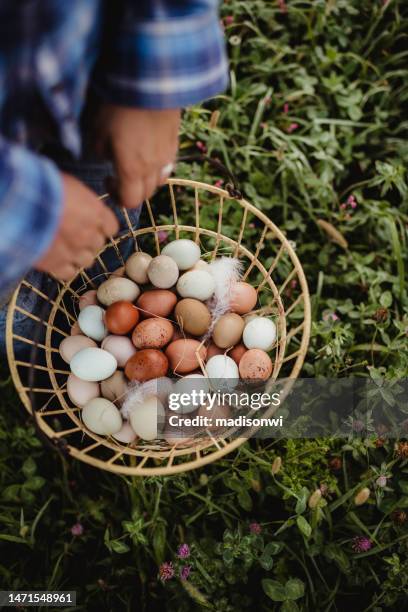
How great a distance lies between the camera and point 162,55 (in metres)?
0.75

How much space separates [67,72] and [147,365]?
63 cm

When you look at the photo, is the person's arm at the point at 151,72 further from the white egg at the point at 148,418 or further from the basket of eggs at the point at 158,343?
the white egg at the point at 148,418

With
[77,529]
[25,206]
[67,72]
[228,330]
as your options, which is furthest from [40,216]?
[77,529]

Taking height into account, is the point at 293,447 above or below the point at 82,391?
below

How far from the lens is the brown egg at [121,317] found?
1190mm

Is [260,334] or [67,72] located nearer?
[67,72]

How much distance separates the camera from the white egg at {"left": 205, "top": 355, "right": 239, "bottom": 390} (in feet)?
3.83

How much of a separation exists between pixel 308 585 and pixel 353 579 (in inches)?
4.3

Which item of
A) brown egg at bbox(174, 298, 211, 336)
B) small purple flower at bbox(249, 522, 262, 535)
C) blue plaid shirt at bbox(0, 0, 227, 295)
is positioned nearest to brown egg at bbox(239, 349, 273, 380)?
brown egg at bbox(174, 298, 211, 336)

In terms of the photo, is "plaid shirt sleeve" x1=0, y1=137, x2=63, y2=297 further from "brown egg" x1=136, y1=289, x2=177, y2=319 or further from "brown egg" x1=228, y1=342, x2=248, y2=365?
"brown egg" x1=228, y1=342, x2=248, y2=365

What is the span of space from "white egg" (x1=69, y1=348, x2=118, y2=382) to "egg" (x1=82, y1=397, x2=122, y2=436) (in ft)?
0.18

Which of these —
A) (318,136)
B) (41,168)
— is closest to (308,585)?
(41,168)

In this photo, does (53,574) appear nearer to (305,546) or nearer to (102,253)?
(305,546)

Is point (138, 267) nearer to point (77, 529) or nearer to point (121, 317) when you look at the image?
point (121, 317)
